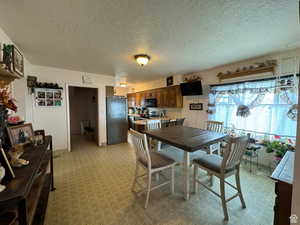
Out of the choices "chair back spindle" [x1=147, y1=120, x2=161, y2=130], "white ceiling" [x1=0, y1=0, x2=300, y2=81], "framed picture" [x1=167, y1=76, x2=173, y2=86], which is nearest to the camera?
"white ceiling" [x1=0, y1=0, x2=300, y2=81]

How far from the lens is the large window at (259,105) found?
8.21 feet

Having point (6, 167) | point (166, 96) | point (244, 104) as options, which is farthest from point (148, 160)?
point (166, 96)

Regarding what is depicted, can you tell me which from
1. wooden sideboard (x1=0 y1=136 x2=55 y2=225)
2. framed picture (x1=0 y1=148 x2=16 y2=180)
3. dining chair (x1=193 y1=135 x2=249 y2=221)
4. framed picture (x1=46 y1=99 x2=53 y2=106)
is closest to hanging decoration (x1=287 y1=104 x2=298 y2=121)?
dining chair (x1=193 y1=135 x2=249 y2=221)

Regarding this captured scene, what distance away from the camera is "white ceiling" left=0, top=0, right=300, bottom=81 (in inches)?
51.9

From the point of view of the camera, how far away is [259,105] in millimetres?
2906

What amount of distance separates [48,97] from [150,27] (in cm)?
341

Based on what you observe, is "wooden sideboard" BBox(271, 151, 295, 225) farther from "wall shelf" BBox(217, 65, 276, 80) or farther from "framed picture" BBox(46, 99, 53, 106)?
"framed picture" BBox(46, 99, 53, 106)

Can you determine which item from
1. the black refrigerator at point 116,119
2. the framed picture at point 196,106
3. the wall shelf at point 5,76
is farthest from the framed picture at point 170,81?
the wall shelf at point 5,76

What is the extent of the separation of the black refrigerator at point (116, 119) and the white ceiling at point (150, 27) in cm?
202

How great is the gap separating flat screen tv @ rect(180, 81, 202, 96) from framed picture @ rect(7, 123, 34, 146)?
3925 mm

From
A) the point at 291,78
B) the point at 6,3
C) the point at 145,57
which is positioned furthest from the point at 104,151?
the point at 291,78

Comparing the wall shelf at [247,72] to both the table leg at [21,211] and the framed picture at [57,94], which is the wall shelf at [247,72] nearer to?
the table leg at [21,211]

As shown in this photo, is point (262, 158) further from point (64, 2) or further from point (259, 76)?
point (64, 2)

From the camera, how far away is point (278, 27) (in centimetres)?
170
